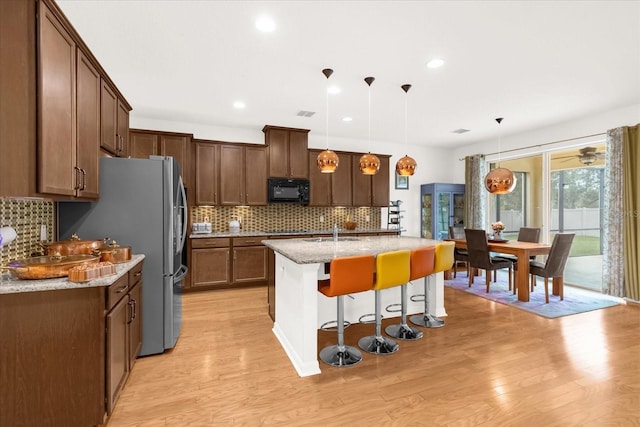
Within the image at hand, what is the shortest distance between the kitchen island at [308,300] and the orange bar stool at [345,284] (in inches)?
4.4

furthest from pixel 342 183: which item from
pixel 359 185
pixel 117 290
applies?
pixel 117 290

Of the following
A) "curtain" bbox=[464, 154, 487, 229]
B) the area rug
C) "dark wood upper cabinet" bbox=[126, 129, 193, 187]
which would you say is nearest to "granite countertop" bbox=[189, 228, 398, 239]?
"dark wood upper cabinet" bbox=[126, 129, 193, 187]

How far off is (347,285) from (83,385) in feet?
5.78

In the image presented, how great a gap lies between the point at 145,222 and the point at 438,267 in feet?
9.43

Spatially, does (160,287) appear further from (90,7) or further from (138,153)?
(138,153)

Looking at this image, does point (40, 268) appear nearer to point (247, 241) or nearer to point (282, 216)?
point (247, 241)

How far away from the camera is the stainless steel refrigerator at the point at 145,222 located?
258 cm

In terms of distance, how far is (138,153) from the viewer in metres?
4.74

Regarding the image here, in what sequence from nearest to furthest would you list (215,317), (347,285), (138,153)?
(347,285)
(215,317)
(138,153)

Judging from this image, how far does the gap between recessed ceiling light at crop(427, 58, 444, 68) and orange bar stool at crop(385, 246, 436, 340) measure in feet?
6.19

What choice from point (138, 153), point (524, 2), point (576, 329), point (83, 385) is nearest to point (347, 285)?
point (83, 385)

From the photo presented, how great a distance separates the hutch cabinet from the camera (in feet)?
22.9

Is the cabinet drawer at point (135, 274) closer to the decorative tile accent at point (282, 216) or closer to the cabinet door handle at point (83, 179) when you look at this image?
the cabinet door handle at point (83, 179)

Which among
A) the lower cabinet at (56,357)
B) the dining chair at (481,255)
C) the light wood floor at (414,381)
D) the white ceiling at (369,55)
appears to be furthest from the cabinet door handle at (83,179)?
the dining chair at (481,255)
